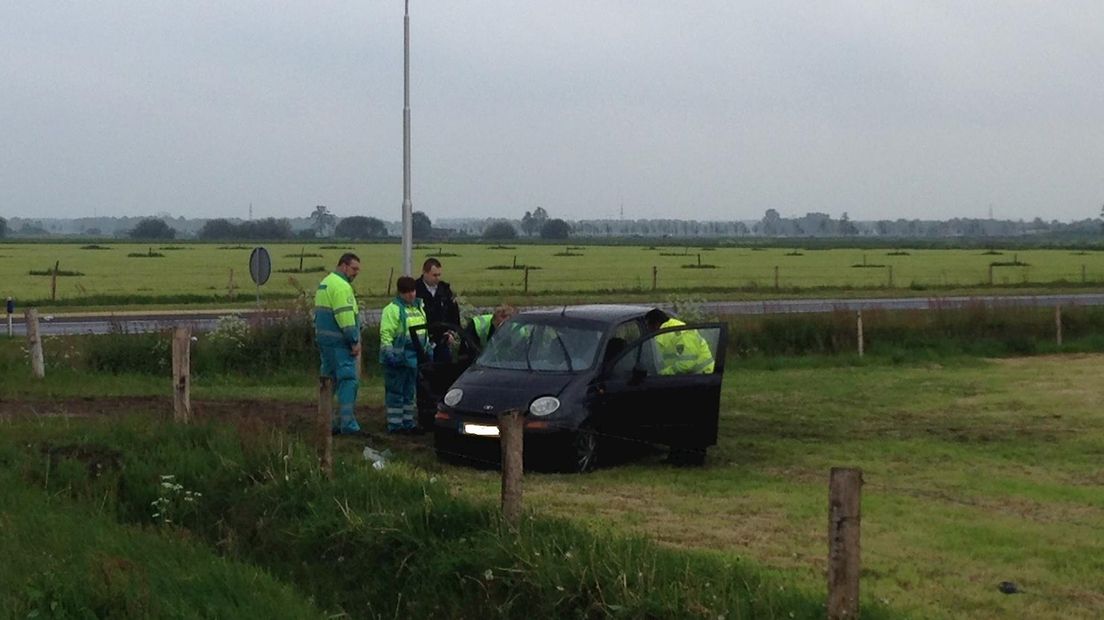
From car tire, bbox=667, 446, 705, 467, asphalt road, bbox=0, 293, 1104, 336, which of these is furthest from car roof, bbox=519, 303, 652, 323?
asphalt road, bbox=0, 293, 1104, 336

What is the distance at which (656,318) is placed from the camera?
50.4ft

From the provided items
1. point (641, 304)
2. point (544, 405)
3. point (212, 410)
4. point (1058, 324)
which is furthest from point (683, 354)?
point (1058, 324)

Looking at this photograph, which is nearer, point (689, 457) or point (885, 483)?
point (885, 483)

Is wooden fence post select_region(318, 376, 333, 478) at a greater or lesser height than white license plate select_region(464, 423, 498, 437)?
greater

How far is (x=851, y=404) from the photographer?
20656 millimetres

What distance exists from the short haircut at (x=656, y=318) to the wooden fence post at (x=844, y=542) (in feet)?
26.9

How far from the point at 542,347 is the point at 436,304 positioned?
2.03 m

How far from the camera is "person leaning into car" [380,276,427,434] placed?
53.1ft

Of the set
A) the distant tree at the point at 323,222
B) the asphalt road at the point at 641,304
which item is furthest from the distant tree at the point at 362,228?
the asphalt road at the point at 641,304

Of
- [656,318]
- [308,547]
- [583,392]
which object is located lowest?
[308,547]

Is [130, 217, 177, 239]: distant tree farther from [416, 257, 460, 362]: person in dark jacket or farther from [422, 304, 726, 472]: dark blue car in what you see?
[422, 304, 726, 472]: dark blue car

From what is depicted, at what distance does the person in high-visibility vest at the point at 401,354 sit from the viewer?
16.2m

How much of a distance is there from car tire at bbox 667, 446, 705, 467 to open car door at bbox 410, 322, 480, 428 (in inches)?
97.8

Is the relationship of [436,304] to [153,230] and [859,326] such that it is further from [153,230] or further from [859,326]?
[153,230]
